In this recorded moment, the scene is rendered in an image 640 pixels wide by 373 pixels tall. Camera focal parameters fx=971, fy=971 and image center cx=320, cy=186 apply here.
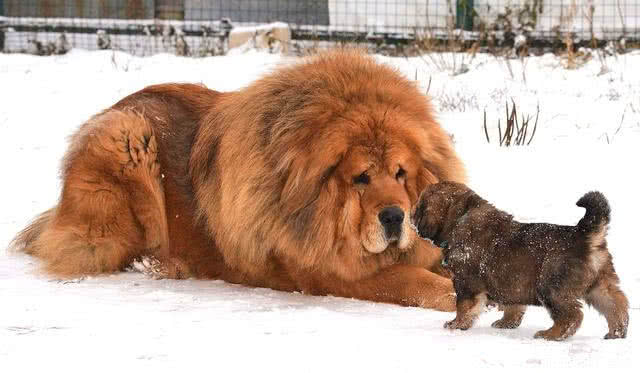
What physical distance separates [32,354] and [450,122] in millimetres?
5608

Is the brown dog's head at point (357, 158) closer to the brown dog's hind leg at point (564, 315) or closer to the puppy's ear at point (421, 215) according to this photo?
the puppy's ear at point (421, 215)

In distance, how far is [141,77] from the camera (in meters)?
10.8

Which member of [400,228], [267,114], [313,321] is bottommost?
[313,321]

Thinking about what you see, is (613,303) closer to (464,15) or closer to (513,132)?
(513,132)

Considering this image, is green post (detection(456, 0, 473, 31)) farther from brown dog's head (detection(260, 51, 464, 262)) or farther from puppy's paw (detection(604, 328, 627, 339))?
puppy's paw (detection(604, 328, 627, 339))

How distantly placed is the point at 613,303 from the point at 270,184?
6.31 feet

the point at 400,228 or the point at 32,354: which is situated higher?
the point at 400,228

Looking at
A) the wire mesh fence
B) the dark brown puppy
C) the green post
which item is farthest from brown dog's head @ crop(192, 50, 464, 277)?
the green post

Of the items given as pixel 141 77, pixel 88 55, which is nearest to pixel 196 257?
pixel 141 77

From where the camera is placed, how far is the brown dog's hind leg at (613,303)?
Answer: 3.60 m

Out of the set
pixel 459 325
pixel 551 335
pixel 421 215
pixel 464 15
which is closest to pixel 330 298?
A: pixel 421 215

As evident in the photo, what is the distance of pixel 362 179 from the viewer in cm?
460

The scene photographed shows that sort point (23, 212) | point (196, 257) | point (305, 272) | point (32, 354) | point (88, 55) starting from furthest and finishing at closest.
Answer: point (88, 55) → point (23, 212) → point (196, 257) → point (305, 272) → point (32, 354)

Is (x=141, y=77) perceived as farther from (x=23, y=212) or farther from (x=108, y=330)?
(x=108, y=330)
